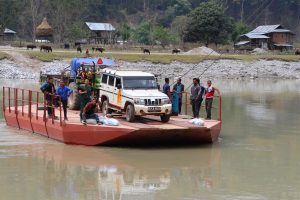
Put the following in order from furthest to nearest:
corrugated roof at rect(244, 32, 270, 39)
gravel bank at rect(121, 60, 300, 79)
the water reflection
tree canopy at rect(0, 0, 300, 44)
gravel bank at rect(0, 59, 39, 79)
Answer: corrugated roof at rect(244, 32, 270, 39), tree canopy at rect(0, 0, 300, 44), gravel bank at rect(121, 60, 300, 79), gravel bank at rect(0, 59, 39, 79), the water reflection

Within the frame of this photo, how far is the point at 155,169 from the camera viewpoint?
1858 centimetres

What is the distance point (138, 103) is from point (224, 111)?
13910 millimetres

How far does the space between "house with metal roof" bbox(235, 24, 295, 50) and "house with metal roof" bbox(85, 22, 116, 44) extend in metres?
25.0

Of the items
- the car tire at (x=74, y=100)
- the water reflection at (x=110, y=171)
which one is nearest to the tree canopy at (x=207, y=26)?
the car tire at (x=74, y=100)

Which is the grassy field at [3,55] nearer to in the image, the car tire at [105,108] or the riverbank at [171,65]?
the riverbank at [171,65]

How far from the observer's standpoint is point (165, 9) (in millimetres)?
161625

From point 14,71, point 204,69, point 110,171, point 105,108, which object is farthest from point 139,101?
point 204,69

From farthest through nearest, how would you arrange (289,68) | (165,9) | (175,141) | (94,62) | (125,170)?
(165,9) → (289,68) → (94,62) → (175,141) → (125,170)

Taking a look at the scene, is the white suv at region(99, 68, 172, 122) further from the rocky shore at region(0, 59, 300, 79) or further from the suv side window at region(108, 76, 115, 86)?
the rocky shore at region(0, 59, 300, 79)

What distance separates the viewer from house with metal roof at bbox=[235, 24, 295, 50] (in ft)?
379

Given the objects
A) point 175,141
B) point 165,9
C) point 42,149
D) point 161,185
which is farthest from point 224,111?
point 165,9

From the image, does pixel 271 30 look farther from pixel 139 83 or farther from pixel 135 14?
pixel 139 83

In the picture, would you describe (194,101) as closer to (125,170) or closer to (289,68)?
(125,170)

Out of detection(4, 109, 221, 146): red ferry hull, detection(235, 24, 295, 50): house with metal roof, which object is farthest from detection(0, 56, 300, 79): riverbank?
detection(4, 109, 221, 146): red ferry hull
